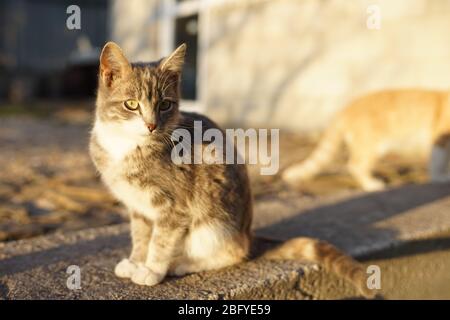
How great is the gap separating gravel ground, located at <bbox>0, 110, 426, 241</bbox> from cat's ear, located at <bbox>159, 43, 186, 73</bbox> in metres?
1.57

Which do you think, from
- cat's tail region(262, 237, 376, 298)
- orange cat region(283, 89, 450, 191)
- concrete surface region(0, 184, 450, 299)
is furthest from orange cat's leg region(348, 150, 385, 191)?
cat's tail region(262, 237, 376, 298)

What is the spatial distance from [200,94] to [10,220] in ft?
20.5

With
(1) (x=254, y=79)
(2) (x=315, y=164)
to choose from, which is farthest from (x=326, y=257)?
(1) (x=254, y=79)

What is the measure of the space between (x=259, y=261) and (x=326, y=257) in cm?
34

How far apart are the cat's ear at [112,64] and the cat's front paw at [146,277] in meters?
0.87

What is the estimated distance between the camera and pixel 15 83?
13492mm

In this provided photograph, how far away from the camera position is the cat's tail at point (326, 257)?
78.8 inches

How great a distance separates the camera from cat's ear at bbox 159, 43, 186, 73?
2.11 metres

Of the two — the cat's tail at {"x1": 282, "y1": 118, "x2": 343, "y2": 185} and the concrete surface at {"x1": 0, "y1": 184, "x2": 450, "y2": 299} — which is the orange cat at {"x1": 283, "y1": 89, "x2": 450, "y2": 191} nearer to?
the cat's tail at {"x1": 282, "y1": 118, "x2": 343, "y2": 185}

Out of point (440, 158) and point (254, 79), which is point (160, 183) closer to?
point (440, 158)

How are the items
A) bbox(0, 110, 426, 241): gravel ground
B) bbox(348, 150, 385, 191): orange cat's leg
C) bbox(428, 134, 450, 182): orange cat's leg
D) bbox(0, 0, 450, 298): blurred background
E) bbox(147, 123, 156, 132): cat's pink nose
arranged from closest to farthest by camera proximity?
bbox(147, 123, 156, 132): cat's pink nose < bbox(0, 110, 426, 241): gravel ground < bbox(0, 0, 450, 298): blurred background < bbox(428, 134, 450, 182): orange cat's leg < bbox(348, 150, 385, 191): orange cat's leg

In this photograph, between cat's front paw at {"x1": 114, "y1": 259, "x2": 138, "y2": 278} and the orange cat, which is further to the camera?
the orange cat
